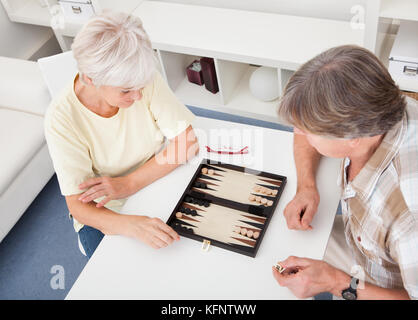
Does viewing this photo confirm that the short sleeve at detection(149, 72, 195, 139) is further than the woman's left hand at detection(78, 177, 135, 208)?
Yes

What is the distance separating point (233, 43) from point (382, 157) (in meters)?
1.67

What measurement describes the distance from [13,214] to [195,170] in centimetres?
143

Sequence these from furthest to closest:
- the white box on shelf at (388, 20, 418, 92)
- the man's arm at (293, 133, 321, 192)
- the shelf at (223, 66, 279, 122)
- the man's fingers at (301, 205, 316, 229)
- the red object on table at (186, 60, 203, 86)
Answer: the red object on table at (186, 60, 203, 86) → the shelf at (223, 66, 279, 122) → the white box on shelf at (388, 20, 418, 92) → the man's arm at (293, 133, 321, 192) → the man's fingers at (301, 205, 316, 229)

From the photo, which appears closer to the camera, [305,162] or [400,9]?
[305,162]

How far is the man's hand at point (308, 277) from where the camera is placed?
1240mm

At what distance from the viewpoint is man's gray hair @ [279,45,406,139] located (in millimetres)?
1038

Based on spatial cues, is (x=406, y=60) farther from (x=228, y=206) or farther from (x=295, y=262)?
(x=295, y=262)

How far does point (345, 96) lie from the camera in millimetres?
1035

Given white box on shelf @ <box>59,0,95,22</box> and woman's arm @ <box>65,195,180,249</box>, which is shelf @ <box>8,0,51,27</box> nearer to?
white box on shelf @ <box>59,0,95,22</box>

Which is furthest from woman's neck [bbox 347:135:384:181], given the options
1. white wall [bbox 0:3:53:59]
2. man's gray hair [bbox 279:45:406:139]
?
white wall [bbox 0:3:53:59]

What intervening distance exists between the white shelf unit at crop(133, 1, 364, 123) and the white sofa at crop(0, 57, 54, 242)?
32.5 inches

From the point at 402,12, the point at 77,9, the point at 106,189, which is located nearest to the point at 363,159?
the point at 106,189

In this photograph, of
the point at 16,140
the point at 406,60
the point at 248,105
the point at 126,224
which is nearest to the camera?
the point at 126,224
